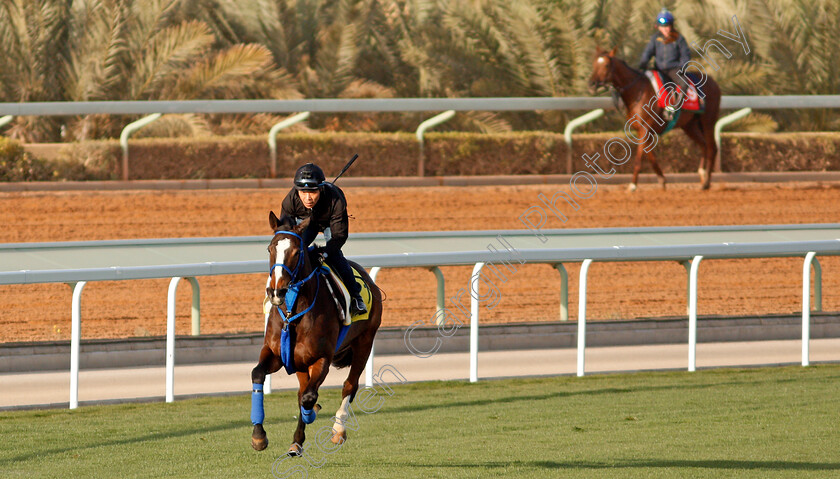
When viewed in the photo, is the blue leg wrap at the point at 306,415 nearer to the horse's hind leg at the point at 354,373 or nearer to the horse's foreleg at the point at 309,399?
the horse's foreleg at the point at 309,399

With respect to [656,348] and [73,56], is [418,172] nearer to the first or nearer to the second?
[656,348]

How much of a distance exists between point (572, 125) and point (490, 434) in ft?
28.8

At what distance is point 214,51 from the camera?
2072 centimetres

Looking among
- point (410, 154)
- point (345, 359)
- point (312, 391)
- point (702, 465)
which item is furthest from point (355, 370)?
point (410, 154)

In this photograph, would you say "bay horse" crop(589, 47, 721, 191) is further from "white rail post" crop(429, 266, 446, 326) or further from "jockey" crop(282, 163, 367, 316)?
"jockey" crop(282, 163, 367, 316)

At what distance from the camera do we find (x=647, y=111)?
1559 cm

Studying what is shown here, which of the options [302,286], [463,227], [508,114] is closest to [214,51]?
[508,114]

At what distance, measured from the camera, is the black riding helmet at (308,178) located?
6.12 meters

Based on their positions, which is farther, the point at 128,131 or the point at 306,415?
the point at 128,131

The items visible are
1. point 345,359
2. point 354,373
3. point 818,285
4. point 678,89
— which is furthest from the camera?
point 678,89

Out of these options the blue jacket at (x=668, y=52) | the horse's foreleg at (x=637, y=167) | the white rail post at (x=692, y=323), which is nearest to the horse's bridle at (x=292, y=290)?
the white rail post at (x=692, y=323)

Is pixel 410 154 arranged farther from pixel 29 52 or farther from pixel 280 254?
pixel 280 254

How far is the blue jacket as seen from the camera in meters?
15.8

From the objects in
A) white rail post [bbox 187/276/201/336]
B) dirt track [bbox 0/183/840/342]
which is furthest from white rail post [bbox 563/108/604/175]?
white rail post [bbox 187/276/201/336]
